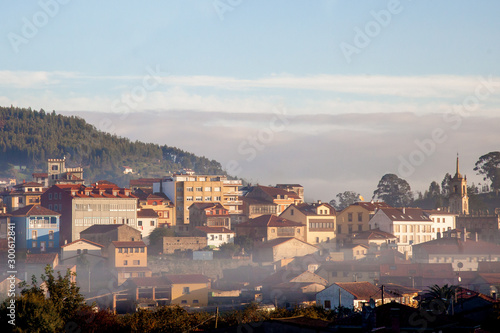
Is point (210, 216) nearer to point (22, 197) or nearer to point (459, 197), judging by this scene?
point (22, 197)

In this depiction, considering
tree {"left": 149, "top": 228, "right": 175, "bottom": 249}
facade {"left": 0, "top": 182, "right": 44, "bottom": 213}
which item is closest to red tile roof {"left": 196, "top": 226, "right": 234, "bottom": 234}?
tree {"left": 149, "top": 228, "right": 175, "bottom": 249}

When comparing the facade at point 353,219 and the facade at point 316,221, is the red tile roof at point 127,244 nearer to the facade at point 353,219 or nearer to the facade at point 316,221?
the facade at point 316,221

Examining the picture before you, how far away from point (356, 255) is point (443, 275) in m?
15.5

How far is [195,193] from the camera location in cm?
10556

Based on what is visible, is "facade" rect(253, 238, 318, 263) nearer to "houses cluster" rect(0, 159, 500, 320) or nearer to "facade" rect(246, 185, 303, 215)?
"houses cluster" rect(0, 159, 500, 320)

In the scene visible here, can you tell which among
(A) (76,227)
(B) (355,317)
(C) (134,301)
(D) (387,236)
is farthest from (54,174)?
(B) (355,317)

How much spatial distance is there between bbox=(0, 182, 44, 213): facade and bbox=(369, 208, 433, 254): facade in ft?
143

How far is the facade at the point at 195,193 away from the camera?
104 meters

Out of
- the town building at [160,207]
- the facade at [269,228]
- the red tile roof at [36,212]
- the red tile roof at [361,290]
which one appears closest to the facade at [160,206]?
the town building at [160,207]

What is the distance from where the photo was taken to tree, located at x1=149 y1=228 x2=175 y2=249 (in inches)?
3632

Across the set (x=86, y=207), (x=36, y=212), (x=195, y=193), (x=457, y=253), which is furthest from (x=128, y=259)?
(x=457, y=253)

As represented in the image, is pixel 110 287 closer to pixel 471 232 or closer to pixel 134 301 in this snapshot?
pixel 134 301

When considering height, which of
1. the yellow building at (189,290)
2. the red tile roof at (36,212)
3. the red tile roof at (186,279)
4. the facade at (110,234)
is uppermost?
the red tile roof at (36,212)

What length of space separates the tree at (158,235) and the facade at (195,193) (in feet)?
20.8
